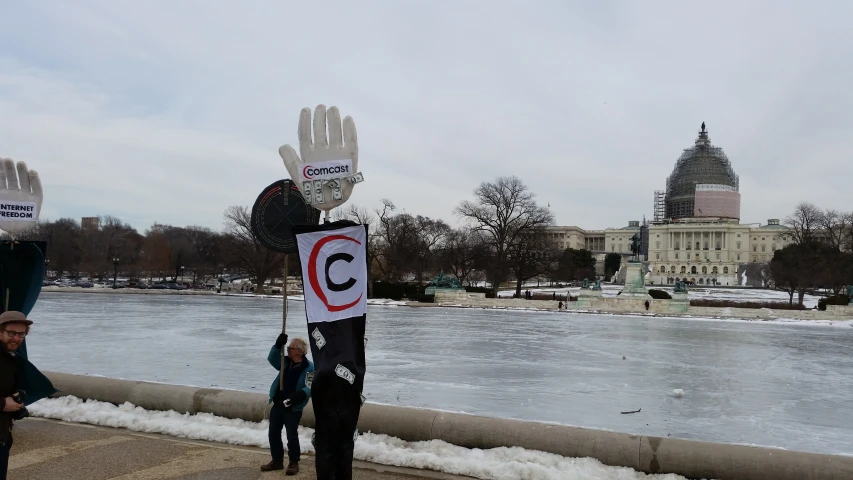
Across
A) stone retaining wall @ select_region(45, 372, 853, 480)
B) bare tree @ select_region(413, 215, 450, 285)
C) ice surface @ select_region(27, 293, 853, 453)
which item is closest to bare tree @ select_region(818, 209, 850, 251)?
bare tree @ select_region(413, 215, 450, 285)

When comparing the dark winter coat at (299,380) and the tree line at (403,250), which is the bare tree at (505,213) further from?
the dark winter coat at (299,380)

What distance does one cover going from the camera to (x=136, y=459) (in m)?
5.60

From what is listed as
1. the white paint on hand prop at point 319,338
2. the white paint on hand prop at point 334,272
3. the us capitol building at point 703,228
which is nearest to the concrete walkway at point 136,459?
the white paint on hand prop at point 319,338

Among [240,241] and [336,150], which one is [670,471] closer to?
[336,150]

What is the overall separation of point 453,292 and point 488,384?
4002 centimetres

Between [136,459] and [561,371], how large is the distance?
923 centimetres

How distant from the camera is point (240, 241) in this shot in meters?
72.1

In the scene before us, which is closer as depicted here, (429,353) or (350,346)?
(350,346)

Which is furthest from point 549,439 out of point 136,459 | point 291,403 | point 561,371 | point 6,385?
point 561,371

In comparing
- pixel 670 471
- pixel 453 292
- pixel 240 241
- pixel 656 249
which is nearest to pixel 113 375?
pixel 670 471

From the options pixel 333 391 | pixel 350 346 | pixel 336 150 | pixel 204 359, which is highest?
pixel 336 150

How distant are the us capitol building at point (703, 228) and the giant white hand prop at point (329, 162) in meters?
120

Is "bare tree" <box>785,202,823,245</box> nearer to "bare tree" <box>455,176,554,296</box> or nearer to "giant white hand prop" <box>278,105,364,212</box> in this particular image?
"bare tree" <box>455,176,554,296</box>

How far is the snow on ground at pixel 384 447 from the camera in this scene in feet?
17.6
